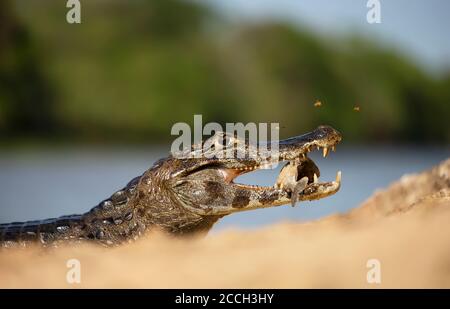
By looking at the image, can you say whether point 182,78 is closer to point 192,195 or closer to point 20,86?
point 20,86

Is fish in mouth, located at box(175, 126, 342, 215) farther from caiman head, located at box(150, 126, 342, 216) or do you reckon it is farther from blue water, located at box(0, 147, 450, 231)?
Answer: blue water, located at box(0, 147, 450, 231)

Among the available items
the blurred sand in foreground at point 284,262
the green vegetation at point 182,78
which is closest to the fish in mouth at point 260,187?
the blurred sand in foreground at point 284,262

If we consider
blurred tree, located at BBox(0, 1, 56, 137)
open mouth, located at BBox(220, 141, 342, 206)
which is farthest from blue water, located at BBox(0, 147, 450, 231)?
open mouth, located at BBox(220, 141, 342, 206)

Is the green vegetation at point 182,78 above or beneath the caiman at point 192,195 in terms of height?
above

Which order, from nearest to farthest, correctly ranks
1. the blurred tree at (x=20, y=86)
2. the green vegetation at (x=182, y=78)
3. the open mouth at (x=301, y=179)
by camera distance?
the open mouth at (x=301, y=179) → the blurred tree at (x=20, y=86) → the green vegetation at (x=182, y=78)

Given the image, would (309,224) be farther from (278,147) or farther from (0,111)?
(0,111)

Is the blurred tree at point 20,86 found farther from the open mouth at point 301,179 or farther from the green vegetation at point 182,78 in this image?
the open mouth at point 301,179

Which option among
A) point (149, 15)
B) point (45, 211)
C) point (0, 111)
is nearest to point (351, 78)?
point (149, 15)
